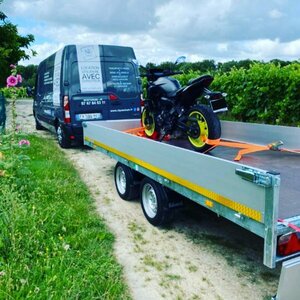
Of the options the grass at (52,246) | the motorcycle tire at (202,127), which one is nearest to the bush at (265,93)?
the motorcycle tire at (202,127)

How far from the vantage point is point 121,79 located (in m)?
8.58

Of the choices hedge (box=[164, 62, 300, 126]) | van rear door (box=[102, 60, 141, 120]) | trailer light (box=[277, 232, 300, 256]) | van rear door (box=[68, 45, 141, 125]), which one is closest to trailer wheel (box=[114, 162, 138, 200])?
trailer light (box=[277, 232, 300, 256])

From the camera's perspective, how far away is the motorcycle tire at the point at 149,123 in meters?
6.00

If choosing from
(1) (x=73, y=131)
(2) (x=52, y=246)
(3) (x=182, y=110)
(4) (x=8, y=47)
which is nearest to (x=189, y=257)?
(2) (x=52, y=246)

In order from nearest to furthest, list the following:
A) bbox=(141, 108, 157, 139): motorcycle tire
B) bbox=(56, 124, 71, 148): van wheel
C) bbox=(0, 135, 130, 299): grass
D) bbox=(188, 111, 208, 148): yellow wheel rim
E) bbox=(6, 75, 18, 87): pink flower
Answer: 1. bbox=(0, 135, 130, 299): grass
2. bbox=(6, 75, 18, 87): pink flower
3. bbox=(188, 111, 208, 148): yellow wheel rim
4. bbox=(141, 108, 157, 139): motorcycle tire
5. bbox=(56, 124, 71, 148): van wheel

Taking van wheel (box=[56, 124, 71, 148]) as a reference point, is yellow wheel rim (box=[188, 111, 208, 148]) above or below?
above

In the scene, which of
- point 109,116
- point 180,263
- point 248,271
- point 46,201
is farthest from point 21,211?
point 109,116

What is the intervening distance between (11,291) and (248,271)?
2.03 m

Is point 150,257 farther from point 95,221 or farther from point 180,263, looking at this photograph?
point 95,221

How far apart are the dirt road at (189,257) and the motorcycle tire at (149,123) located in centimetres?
141

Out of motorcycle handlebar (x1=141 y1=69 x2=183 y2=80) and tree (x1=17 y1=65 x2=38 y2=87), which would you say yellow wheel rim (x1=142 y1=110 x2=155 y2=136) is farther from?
tree (x1=17 y1=65 x2=38 y2=87)

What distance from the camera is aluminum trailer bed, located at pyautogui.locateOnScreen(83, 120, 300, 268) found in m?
2.25

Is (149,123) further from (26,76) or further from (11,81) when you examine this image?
(26,76)

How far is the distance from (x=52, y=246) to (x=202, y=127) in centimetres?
240
